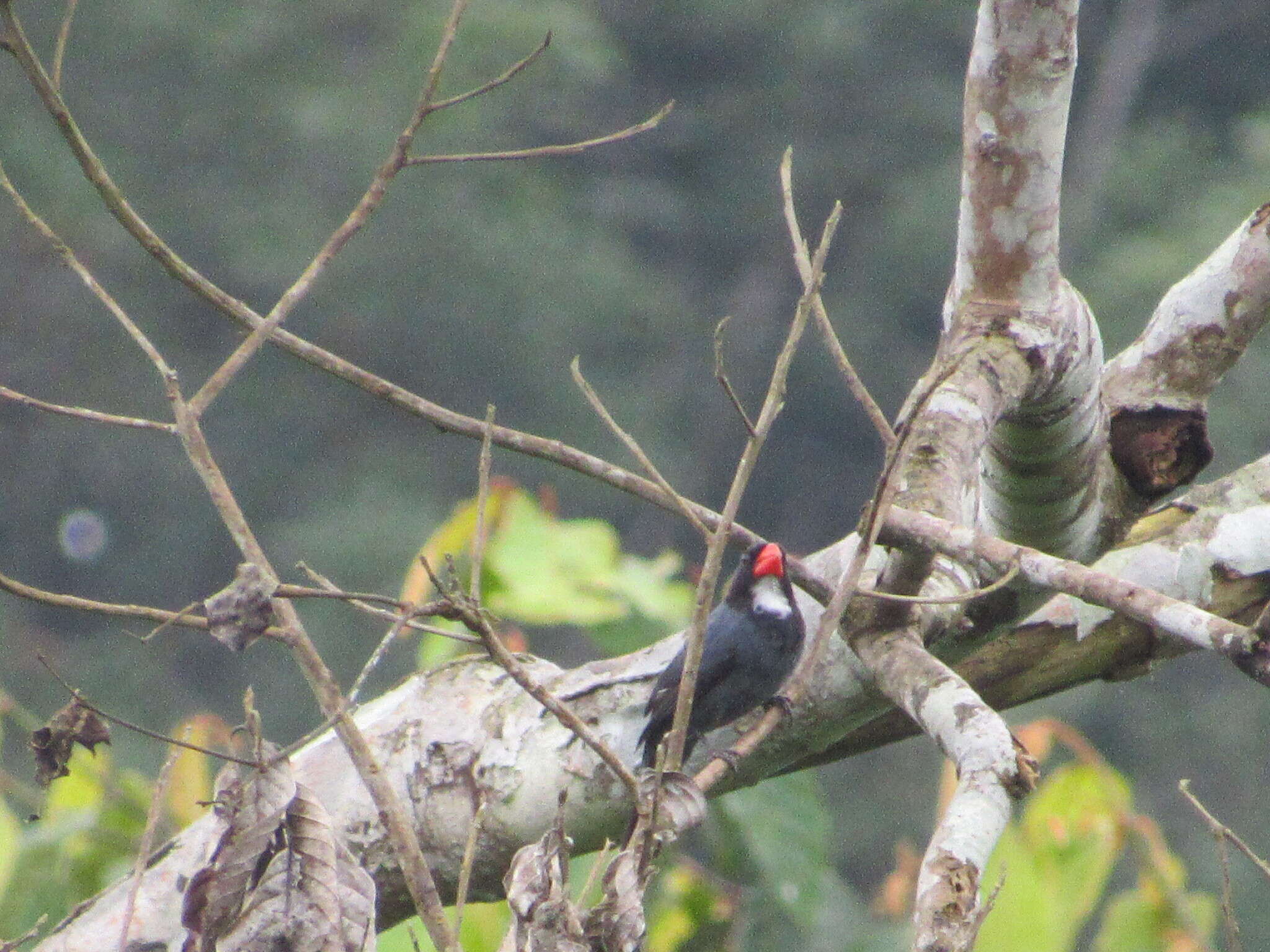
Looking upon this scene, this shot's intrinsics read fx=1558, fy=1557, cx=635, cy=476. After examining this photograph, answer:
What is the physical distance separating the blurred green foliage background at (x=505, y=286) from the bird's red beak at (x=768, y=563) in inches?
460

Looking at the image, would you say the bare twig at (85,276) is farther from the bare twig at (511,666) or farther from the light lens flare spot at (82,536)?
the light lens flare spot at (82,536)

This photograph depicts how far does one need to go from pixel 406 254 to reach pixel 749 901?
14.6 metres

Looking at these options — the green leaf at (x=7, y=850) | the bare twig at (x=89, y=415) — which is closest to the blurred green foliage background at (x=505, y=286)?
the green leaf at (x=7, y=850)

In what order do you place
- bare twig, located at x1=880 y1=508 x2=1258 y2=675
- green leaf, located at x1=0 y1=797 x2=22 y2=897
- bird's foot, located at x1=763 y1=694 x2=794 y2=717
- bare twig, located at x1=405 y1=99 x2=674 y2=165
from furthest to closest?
1. green leaf, located at x1=0 y1=797 x2=22 y2=897
2. bird's foot, located at x1=763 y1=694 x2=794 y2=717
3. bare twig, located at x1=405 y1=99 x2=674 y2=165
4. bare twig, located at x1=880 y1=508 x2=1258 y2=675

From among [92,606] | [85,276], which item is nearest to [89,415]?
[85,276]

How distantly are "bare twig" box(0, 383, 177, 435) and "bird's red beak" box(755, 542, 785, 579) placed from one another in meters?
1.26

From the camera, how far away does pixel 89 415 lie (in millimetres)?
1737

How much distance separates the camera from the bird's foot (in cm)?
225

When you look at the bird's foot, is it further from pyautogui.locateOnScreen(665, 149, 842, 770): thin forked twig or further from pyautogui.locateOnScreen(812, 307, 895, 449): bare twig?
pyautogui.locateOnScreen(665, 149, 842, 770): thin forked twig

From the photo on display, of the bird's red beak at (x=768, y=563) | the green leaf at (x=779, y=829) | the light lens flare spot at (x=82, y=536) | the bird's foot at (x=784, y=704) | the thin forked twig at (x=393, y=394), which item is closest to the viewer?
the thin forked twig at (x=393, y=394)

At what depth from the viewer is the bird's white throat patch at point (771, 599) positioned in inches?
127

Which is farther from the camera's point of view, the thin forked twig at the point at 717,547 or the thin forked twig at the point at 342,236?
the thin forked twig at the point at 342,236

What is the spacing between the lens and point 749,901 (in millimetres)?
3658

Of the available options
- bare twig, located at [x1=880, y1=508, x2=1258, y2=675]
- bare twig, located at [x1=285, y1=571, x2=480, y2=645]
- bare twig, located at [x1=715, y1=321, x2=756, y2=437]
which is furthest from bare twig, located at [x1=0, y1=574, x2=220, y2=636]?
bare twig, located at [x1=880, y1=508, x2=1258, y2=675]
